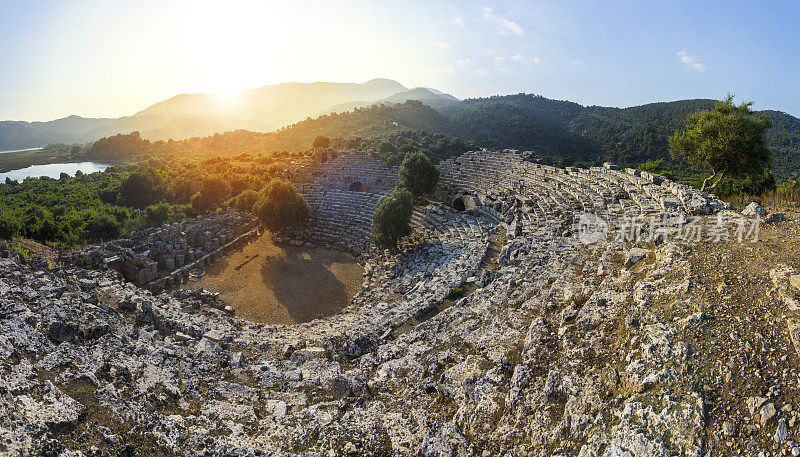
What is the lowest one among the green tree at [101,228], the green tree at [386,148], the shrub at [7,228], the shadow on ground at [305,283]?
the shadow on ground at [305,283]

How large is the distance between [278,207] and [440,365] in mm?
24156

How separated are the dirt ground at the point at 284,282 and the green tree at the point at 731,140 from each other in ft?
76.1

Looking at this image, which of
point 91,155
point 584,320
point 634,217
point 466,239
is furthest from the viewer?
point 91,155

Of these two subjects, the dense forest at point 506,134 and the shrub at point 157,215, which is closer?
the shrub at point 157,215

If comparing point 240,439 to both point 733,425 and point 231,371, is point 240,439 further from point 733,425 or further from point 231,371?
point 733,425

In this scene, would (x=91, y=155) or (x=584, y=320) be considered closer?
(x=584, y=320)

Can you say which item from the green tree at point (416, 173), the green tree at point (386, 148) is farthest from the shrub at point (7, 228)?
the green tree at point (386, 148)

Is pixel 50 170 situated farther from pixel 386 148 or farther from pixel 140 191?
pixel 386 148

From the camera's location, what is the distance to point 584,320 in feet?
30.8

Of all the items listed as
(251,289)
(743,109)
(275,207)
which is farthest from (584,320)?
(275,207)

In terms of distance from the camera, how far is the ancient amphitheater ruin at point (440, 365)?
21.4ft

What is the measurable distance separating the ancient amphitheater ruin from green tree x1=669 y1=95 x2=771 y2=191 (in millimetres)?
5093

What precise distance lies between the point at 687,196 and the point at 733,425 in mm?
15742

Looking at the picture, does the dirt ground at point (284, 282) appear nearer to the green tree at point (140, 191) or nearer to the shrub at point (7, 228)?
the shrub at point (7, 228)
